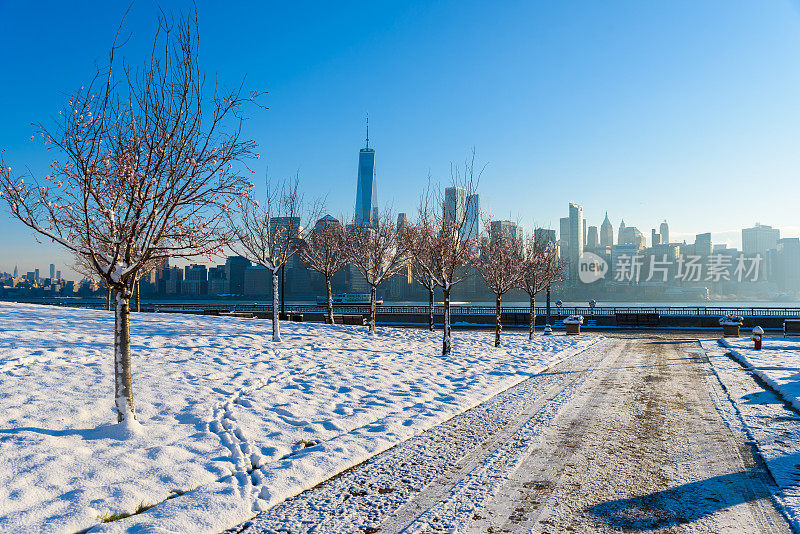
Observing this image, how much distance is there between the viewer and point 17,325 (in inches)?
643

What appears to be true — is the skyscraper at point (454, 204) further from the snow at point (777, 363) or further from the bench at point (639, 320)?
the bench at point (639, 320)

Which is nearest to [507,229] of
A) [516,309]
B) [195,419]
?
[195,419]

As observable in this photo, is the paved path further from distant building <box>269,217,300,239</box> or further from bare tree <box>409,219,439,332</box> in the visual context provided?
distant building <box>269,217,300,239</box>

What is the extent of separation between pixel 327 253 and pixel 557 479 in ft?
72.1

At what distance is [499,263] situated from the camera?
2244 cm

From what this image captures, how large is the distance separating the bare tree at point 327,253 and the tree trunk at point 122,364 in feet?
60.8

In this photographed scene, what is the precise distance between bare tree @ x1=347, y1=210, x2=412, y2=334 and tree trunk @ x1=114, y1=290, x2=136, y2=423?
1543 centimetres

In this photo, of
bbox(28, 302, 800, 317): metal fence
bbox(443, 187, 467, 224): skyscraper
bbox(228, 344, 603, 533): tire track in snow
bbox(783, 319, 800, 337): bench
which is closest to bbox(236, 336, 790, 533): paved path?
bbox(228, 344, 603, 533): tire track in snow

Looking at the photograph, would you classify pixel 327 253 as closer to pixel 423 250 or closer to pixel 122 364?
pixel 423 250

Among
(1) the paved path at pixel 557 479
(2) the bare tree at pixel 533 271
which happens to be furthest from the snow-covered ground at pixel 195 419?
(2) the bare tree at pixel 533 271

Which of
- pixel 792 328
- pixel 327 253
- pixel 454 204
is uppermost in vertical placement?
pixel 454 204

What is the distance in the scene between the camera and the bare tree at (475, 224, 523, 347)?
73.6 feet

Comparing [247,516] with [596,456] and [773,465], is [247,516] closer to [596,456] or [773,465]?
[596,456]

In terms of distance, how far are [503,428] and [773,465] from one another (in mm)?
3604
